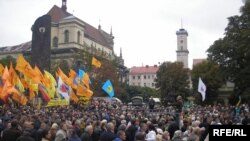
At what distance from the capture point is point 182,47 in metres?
143

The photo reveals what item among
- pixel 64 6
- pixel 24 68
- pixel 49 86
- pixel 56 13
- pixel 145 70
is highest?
pixel 64 6

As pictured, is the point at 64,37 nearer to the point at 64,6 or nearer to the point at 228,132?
the point at 64,6

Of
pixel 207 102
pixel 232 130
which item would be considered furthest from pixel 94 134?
pixel 207 102

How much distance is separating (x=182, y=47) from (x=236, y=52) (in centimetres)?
9623

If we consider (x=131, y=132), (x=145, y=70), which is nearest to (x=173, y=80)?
(x=131, y=132)

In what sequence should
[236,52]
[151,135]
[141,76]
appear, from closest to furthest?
[151,135] → [236,52] → [141,76]

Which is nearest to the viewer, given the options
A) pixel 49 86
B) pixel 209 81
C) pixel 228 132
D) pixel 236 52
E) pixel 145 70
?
pixel 228 132

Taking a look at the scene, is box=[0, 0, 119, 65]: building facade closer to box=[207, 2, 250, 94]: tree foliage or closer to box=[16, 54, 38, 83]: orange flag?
box=[207, 2, 250, 94]: tree foliage

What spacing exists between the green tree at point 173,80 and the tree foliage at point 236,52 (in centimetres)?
2945

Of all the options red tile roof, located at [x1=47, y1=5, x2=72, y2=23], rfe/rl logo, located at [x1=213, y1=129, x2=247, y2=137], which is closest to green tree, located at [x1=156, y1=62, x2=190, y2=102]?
red tile roof, located at [x1=47, y1=5, x2=72, y2=23]

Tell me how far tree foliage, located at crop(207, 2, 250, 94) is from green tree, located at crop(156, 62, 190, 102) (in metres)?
29.5

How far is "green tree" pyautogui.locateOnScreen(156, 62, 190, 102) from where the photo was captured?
81312 millimetres

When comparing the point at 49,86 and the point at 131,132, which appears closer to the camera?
the point at 131,132

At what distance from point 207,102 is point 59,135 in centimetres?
6524
